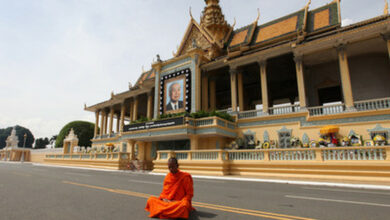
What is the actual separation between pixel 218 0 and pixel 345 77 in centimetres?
2175

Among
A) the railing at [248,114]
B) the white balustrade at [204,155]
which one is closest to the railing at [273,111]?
the railing at [248,114]

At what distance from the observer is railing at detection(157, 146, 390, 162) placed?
436 inches

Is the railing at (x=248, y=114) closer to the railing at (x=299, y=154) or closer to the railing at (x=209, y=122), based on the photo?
the railing at (x=209, y=122)

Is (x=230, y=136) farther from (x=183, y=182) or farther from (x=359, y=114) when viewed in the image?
(x=183, y=182)

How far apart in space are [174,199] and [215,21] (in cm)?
2946

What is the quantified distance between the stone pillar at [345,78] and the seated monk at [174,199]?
610 inches

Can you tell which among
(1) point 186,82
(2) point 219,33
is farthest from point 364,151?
(2) point 219,33

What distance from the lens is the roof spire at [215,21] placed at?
3036cm

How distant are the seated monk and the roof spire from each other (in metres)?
27.5

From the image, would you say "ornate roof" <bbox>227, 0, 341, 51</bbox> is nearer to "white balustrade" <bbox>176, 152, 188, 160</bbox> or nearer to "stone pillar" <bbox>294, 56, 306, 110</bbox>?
"stone pillar" <bbox>294, 56, 306, 110</bbox>

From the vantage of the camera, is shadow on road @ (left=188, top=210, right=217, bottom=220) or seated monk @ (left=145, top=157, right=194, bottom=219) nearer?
seated monk @ (left=145, top=157, right=194, bottom=219)

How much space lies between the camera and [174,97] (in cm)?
2336

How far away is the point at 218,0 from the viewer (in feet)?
106

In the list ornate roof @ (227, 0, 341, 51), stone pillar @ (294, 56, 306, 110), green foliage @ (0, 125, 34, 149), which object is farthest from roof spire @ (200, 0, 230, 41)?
green foliage @ (0, 125, 34, 149)
